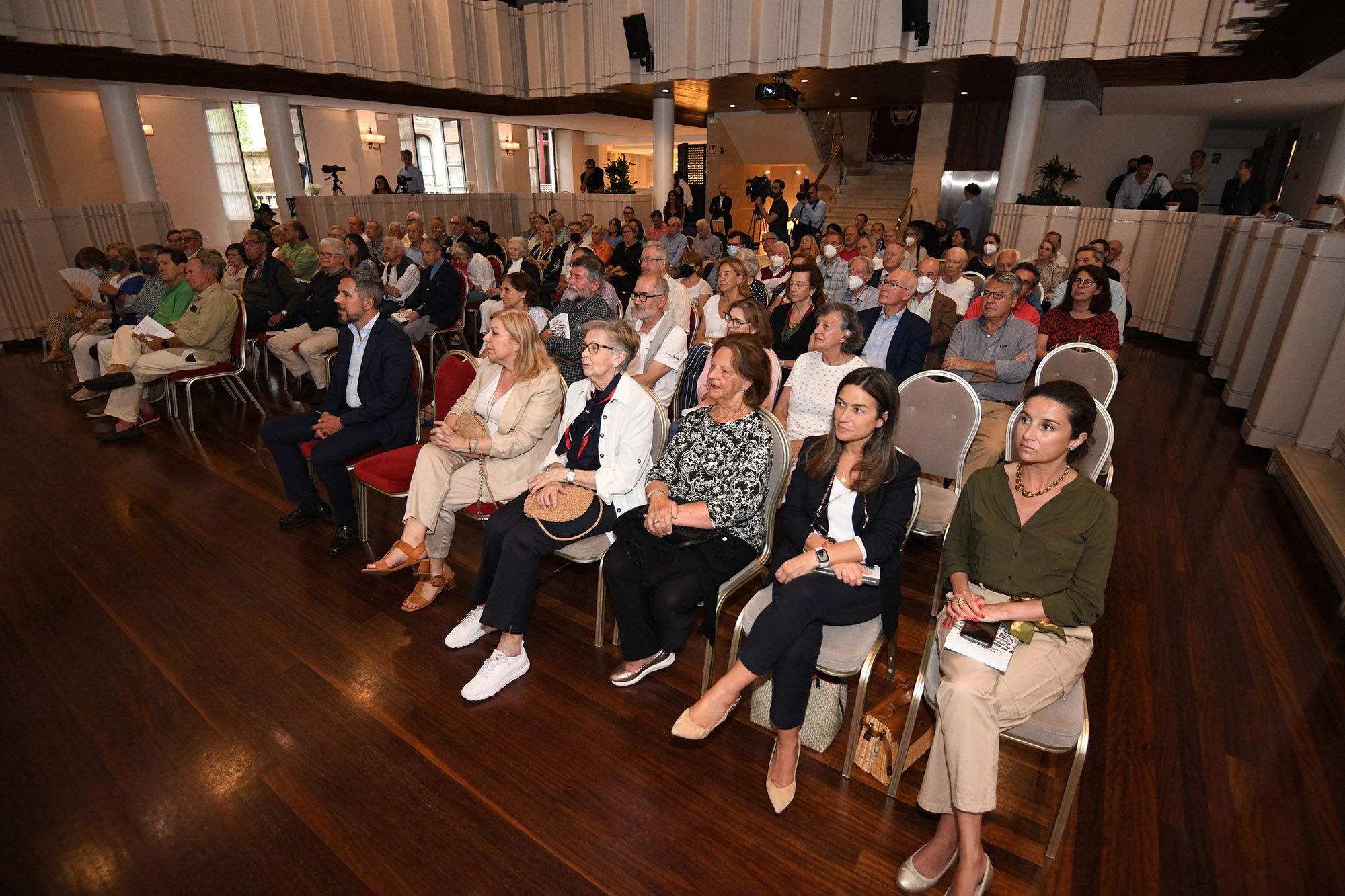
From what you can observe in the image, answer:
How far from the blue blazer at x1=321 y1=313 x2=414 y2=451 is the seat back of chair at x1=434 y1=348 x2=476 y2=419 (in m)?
0.22

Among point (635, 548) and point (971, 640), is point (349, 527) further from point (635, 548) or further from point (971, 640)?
point (971, 640)

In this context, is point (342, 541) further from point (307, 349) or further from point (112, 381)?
point (112, 381)

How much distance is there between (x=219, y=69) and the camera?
34.1 feet

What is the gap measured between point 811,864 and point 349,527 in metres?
2.84

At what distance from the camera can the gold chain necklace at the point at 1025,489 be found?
203 cm

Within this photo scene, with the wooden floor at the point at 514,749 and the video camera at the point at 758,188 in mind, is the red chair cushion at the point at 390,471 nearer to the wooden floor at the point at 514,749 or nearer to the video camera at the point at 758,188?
the wooden floor at the point at 514,749

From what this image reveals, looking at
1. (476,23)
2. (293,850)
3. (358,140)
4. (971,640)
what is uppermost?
(476,23)

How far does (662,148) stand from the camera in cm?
1355

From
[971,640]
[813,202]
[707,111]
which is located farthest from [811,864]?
[707,111]

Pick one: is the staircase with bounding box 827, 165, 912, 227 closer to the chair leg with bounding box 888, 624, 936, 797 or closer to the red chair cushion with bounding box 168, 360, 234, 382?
the red chair cushion with bounding box 168, 360, 234, 382

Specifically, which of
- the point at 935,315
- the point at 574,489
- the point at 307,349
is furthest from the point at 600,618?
the point at 307,349

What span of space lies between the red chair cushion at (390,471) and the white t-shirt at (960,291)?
14.3ft

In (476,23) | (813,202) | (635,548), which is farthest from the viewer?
(476,23)

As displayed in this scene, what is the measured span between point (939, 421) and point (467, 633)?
7.57 ft
